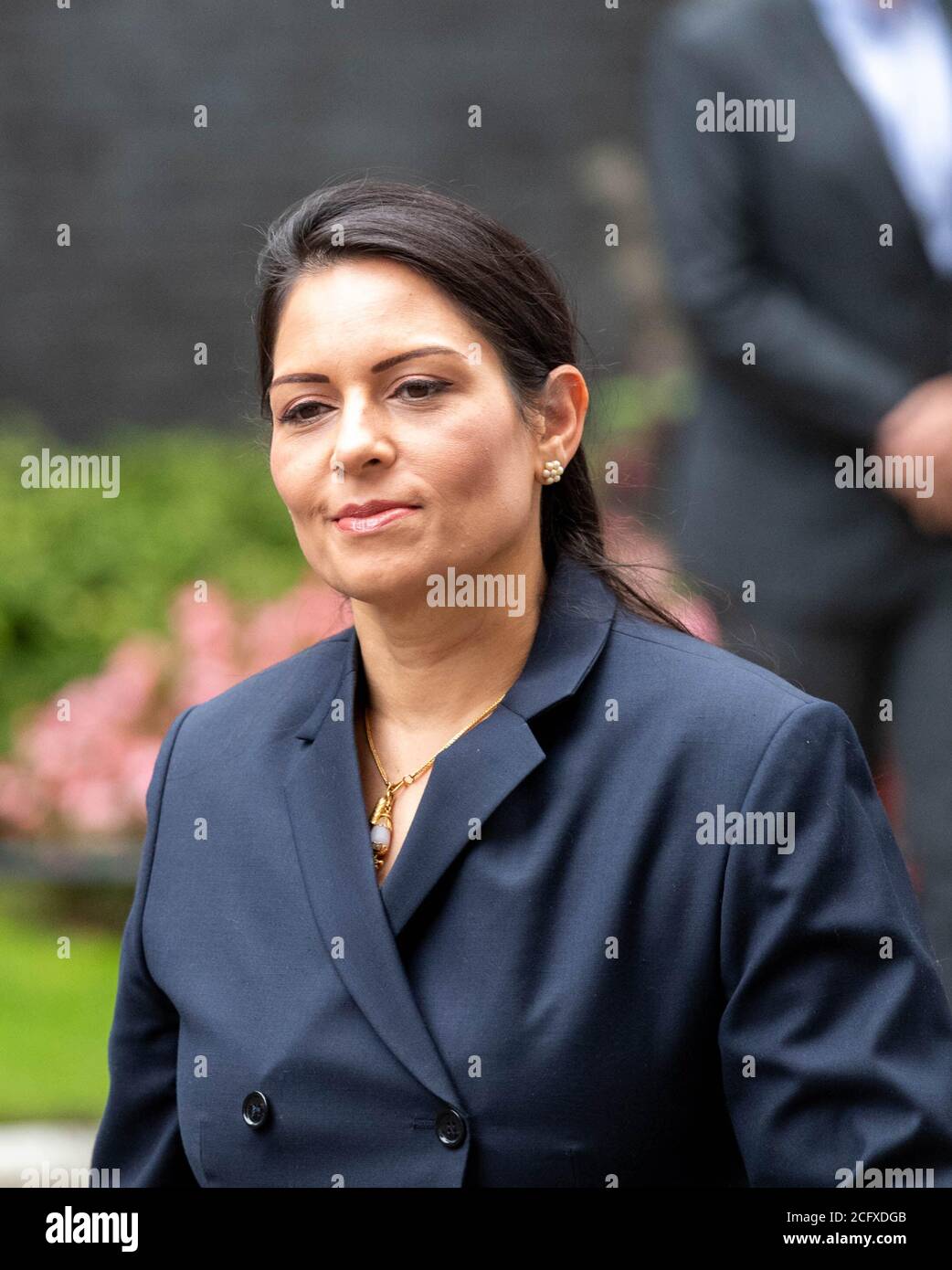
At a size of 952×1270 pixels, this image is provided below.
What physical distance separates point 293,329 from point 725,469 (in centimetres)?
208

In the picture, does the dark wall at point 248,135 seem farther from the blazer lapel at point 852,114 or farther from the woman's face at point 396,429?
the woman's face at point 396,429

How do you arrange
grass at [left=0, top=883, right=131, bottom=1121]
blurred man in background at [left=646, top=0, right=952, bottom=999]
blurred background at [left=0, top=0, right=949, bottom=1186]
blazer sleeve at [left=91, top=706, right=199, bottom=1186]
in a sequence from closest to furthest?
1. blazer sleeve at [left=91, top=706, right=199, bottom=1186]
2. blurred man in background at [left=646, top=0, right=952, bottom=999]
3. grass at [left=0, top=883, right=131, bottom=1121]
4. blurred background at [left=0, top=0, right=949, bottom=1186]

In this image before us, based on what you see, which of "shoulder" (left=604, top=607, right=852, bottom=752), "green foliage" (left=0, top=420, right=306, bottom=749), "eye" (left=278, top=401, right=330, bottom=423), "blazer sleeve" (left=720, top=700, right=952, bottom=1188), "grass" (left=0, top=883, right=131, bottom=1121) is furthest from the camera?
"green foliage" (left=0, top=420, right=306, bottom=749)

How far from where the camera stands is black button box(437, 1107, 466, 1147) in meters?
2.13

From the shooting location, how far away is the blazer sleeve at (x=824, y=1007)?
2.07 metres

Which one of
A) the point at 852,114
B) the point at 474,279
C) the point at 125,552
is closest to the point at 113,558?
the point at 125,552

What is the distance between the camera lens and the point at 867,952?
2.11 m

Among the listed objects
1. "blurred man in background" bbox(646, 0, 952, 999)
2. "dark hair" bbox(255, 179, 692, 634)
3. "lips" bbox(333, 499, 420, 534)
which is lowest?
"lips" bbox(333, 499, 420, 534)

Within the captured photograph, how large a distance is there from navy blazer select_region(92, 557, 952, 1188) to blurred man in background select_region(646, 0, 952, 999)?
171 centimetres

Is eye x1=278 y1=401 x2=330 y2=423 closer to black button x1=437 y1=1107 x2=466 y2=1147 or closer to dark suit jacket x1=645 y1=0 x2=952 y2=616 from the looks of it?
black button x1=437 y1=1107 x2=466 y2=1147

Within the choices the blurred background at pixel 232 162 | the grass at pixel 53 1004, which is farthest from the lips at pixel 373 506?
the blurred background at pixel 232 162

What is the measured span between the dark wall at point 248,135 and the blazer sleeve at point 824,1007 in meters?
5.63

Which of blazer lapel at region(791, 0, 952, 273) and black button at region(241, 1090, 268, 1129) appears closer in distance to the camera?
black button at region(241, 1090, 268, 1129)

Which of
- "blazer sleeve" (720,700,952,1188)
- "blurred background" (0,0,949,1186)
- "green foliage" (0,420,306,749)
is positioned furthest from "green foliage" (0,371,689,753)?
"blazer sleeve" (720,700,952,1188)
